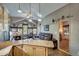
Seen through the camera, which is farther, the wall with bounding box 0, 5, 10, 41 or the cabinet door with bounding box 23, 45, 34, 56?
the cabinet door with bounding box 23, 45, 34, 56

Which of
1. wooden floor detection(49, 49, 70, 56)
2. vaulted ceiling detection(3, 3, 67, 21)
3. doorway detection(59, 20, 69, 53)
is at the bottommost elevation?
wooden floor detection(49, 49, 70, 56)

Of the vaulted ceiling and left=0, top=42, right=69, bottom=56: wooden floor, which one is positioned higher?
the vaulted ceiling

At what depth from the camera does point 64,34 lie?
320 cm

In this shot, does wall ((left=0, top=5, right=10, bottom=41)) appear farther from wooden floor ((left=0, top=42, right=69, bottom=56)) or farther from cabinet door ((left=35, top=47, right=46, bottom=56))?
cabinet door ((left=35, top=47, right=46, bottom=56))

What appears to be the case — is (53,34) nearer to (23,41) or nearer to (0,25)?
(23,41)

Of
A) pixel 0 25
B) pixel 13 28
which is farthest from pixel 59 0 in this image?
pixel 0 25

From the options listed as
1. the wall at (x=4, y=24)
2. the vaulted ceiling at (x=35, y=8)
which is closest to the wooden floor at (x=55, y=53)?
the vaulted ceiling at (x=35, y=8)

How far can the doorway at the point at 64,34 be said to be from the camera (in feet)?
10.2

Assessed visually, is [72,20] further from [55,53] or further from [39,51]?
[39,51]

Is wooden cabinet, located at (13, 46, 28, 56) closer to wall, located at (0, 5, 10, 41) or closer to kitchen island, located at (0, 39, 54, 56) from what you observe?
kitchen island, located at (0, 39, 54, 56)

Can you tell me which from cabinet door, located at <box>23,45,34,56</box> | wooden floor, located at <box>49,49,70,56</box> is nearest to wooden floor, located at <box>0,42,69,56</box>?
wooden floor, located at <box>49,49,70,56</box>

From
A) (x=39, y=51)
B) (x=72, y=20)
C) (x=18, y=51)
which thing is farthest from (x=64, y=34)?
(x=18, y=51)

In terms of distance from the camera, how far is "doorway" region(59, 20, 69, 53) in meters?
3.11

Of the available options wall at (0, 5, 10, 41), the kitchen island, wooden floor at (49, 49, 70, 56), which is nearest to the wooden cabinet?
the kitchen island
